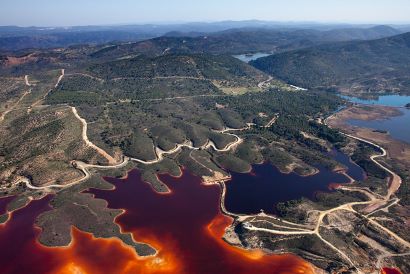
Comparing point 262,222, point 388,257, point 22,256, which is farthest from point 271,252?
point 22,256

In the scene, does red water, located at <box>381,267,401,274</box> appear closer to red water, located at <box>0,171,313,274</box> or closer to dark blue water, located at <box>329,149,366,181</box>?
red water, located at <box>0,171,313,274</box>

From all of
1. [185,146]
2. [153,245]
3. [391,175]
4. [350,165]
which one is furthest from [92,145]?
[391,175]

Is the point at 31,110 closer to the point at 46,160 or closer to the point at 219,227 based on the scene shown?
the point at 46,160

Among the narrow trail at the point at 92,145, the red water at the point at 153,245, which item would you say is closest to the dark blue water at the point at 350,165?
the red water at the point at 153,245

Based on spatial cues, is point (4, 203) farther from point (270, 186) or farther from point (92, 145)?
point (270, 186)

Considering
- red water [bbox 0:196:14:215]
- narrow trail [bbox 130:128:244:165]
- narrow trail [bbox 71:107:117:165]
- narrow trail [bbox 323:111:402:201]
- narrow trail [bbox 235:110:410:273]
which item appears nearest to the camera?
narrow trail [bbox 235:110:410:273]

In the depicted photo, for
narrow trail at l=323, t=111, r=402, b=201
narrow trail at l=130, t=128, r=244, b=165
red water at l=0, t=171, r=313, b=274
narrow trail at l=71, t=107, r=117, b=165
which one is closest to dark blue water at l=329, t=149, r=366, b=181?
narrow trail at l=323, t=111, r=402, b=201

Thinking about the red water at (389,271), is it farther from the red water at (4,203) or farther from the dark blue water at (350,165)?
the red water at (4,203)
